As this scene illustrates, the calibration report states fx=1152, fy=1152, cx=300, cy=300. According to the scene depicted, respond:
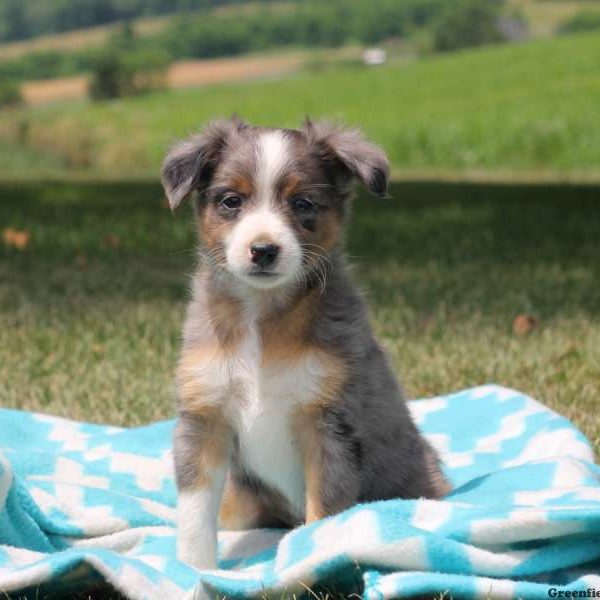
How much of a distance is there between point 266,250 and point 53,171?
20.9 meters

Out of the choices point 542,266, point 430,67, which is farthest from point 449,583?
point 430,67

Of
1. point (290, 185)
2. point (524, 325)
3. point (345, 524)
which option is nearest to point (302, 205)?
point (290, 185)

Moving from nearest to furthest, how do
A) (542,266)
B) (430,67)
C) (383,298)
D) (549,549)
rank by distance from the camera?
(549,549), (383,298), (542,266), (430,67)

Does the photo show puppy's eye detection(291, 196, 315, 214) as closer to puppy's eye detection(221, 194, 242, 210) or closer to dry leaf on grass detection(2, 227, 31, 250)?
puppy's eye detection(221, 194, 242, 210)

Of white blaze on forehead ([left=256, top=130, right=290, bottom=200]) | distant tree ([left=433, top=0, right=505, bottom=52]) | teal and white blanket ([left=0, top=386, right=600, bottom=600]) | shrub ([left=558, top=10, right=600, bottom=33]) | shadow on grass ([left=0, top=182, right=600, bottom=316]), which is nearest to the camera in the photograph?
teal and white blanket ([left=0, top=386, right=600, bottom=600])

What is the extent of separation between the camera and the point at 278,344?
359cm

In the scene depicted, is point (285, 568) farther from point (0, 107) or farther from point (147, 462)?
point (0, 107)

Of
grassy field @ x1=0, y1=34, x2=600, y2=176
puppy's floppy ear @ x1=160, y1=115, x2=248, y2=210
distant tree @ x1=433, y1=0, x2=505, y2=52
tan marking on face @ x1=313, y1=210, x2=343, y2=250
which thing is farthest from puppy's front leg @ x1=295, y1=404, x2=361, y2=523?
distant tree @ x1=433, y1=0, x2=505, y2=52

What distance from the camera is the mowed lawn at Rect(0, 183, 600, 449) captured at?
19.1ft

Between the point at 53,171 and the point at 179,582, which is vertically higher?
the point at 179,582

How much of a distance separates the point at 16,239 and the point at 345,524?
26.1ft

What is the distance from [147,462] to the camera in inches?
186

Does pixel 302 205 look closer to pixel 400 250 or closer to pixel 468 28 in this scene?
pixel 400 250

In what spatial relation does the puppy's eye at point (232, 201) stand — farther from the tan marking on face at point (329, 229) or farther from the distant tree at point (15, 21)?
the distant tree at point (15, 21)
